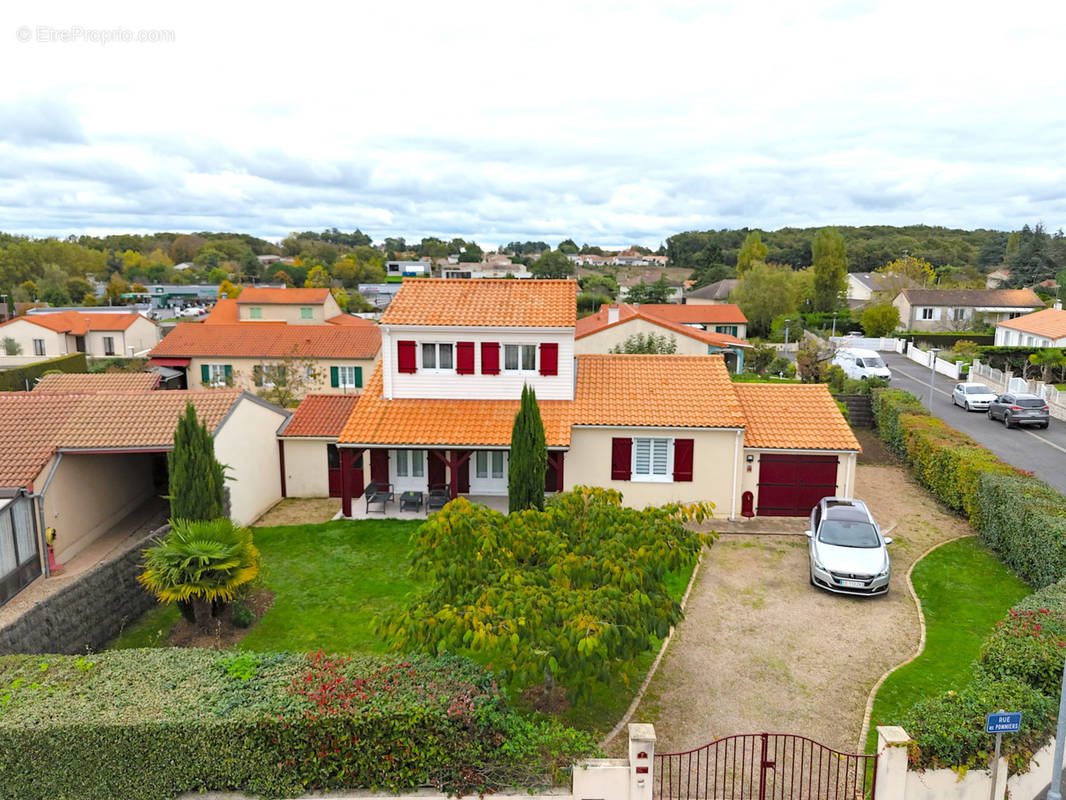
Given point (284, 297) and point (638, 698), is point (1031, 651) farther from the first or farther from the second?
point (284, 297)

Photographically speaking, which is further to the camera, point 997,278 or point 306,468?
point 997,278

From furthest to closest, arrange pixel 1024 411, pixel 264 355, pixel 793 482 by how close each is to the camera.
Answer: pixel 264 355 < pixel 1024 411 < pixel 793 482

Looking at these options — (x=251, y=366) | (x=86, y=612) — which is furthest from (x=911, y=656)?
(x=251, y=366)

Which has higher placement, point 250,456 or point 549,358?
point 549,358

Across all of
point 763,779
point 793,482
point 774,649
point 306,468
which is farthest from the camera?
point 306,468

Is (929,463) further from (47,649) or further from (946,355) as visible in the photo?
(946,355)

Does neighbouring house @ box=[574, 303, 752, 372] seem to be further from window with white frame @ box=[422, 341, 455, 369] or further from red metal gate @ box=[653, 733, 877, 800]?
red metal gate @ box=[653, 733, 877, 800]

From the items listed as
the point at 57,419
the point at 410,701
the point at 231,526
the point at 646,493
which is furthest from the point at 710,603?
the point at 57,419

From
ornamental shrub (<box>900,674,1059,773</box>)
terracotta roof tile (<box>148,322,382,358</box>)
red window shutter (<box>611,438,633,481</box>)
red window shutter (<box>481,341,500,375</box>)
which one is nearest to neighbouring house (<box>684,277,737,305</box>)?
terracotta roof tile (<box>148,322,382,358</box>)
